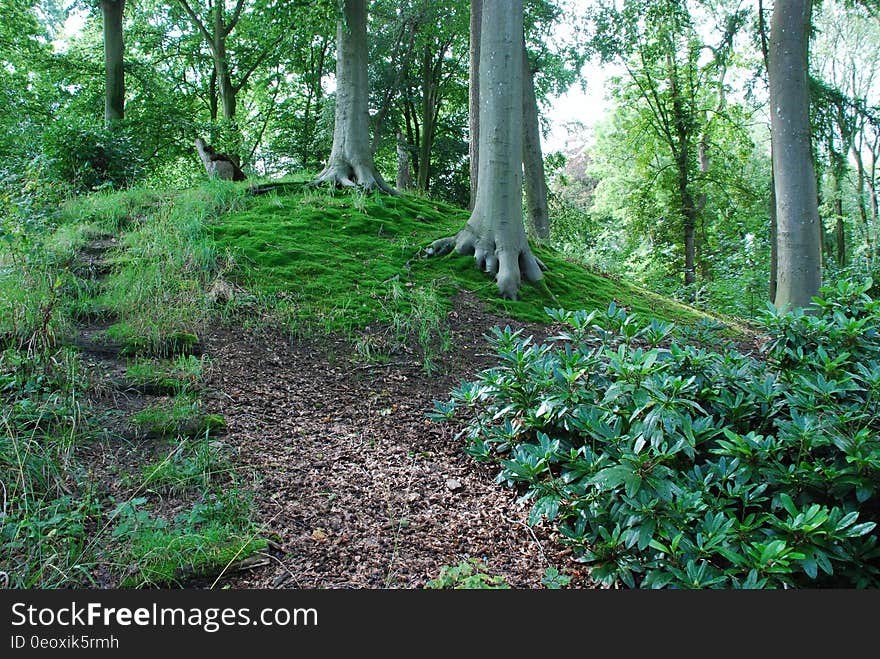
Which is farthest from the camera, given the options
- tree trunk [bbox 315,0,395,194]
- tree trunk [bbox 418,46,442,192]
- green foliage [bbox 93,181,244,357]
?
tree trunk [bbox 418,46,442,192]

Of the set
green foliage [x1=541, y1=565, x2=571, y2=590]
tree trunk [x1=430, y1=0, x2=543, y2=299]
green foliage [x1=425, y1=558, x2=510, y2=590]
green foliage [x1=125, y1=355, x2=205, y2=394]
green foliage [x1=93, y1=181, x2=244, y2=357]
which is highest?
tree trunk [x1=430, y1=0, x2=543, y2=299]

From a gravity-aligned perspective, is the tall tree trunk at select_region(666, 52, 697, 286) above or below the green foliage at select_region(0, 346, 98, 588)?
above

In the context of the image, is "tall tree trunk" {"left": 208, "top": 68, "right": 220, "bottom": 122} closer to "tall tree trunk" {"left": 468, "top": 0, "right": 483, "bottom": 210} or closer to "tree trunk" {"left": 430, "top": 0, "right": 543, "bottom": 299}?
"tall tree trunk" {"left": 468, "top": 0, "right": 483, "bottom": 210}

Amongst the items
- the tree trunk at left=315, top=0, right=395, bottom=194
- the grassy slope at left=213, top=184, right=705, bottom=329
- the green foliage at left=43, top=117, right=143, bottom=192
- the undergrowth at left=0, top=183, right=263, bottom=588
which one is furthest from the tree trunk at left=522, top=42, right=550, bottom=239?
the green foliage at left=43, top=117, right=143, bottom=192

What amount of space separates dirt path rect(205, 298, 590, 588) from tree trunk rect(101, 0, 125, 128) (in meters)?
8.68

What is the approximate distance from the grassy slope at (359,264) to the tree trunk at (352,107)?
1.40 feet

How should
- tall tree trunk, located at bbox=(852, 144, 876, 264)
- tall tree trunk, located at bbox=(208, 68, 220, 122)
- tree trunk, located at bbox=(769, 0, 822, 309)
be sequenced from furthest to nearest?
tall tree trunk, located at bbox=(852, 144, 876, 264)
tall tree trunk, located at bbox=(208, 68, 220, 122)
tree trunk, located at bbox=(769, 0, 822, 309)

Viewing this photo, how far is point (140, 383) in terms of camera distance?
12.4 ft

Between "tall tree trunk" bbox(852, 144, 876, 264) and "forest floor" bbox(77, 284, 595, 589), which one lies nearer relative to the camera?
"forest floor" bbox(77, 284, 595, 589)

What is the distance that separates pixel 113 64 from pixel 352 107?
5823 millimetres

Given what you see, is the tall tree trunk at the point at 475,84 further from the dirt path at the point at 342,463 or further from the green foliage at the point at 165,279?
the dirt path at the point at 342,463

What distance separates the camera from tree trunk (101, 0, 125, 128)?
431 inches

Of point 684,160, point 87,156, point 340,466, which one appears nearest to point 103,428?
point 340,466

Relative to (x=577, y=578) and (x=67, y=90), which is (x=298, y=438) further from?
(x=67, y=90)
